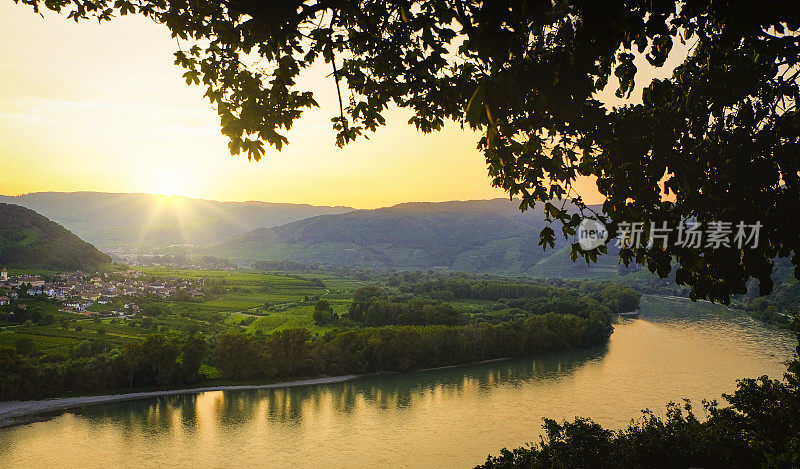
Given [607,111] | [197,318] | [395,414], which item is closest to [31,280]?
[197,318]

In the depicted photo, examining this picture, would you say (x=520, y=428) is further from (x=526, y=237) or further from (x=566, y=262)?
(x=526, y=237)

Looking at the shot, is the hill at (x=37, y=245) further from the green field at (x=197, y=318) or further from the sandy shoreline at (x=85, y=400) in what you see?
the sandy shoreline at (x=85, y=400)

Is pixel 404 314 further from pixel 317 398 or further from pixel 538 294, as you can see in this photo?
pixel 538 294

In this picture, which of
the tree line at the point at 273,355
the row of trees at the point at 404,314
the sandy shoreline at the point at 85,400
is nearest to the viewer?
the sandy shoreline at the point at 85,400

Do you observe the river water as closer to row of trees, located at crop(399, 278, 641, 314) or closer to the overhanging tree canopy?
row of trees, located at crop(399, 278, 641, 314)

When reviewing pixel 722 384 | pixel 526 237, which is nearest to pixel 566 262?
pixel 526 237

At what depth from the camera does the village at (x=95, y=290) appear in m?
60.3

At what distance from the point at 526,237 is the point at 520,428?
565 ft

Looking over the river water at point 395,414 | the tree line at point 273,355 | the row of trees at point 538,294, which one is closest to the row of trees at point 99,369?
the tree line at point 273,355

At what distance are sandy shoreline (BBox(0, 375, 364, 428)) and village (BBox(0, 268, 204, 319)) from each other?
25977mm

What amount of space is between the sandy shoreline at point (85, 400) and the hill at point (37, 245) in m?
57.9

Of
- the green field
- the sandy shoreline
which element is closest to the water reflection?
the sandy shoreline

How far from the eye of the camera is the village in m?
60.3

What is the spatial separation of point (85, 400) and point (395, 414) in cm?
2196
